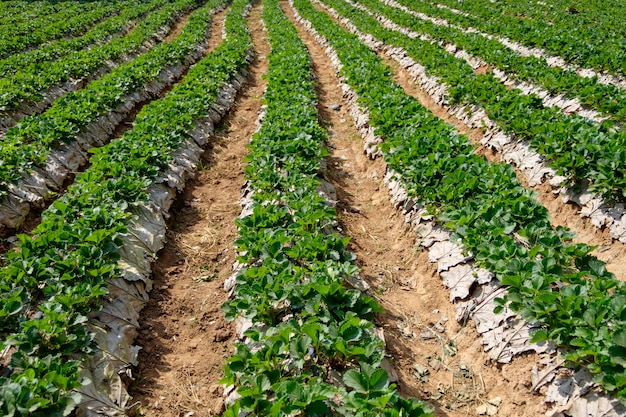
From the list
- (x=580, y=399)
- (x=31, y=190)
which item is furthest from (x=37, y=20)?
(x=580, y=399)

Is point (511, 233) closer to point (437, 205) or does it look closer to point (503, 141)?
point (437, 205)

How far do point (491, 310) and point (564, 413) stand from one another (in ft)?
4.75

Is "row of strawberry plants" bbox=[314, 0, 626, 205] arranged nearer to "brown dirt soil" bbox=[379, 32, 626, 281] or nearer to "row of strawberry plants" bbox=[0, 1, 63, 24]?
"brown dirt soil" bbox=[379, 32, 626, 281]

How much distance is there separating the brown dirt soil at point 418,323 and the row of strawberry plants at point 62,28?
19239 mm

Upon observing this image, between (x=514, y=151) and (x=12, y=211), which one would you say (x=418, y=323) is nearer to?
(x=514, y=151)

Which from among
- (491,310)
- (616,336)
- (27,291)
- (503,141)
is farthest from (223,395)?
(503,141)

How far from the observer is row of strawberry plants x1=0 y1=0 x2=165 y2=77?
16.1 meters

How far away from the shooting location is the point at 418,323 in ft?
19.6

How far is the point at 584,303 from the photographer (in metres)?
4.35

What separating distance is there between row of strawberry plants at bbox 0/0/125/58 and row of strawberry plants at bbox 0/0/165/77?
2.44 ft

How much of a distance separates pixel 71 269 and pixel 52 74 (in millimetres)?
11833

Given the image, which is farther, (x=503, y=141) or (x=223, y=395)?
(x=503, y=141)

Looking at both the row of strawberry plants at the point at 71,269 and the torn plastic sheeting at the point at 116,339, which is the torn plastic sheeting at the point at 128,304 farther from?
the row of strawberry plants at the point at 71,269

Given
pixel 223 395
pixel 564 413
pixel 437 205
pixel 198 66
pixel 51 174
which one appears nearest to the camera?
pixel 564 413
